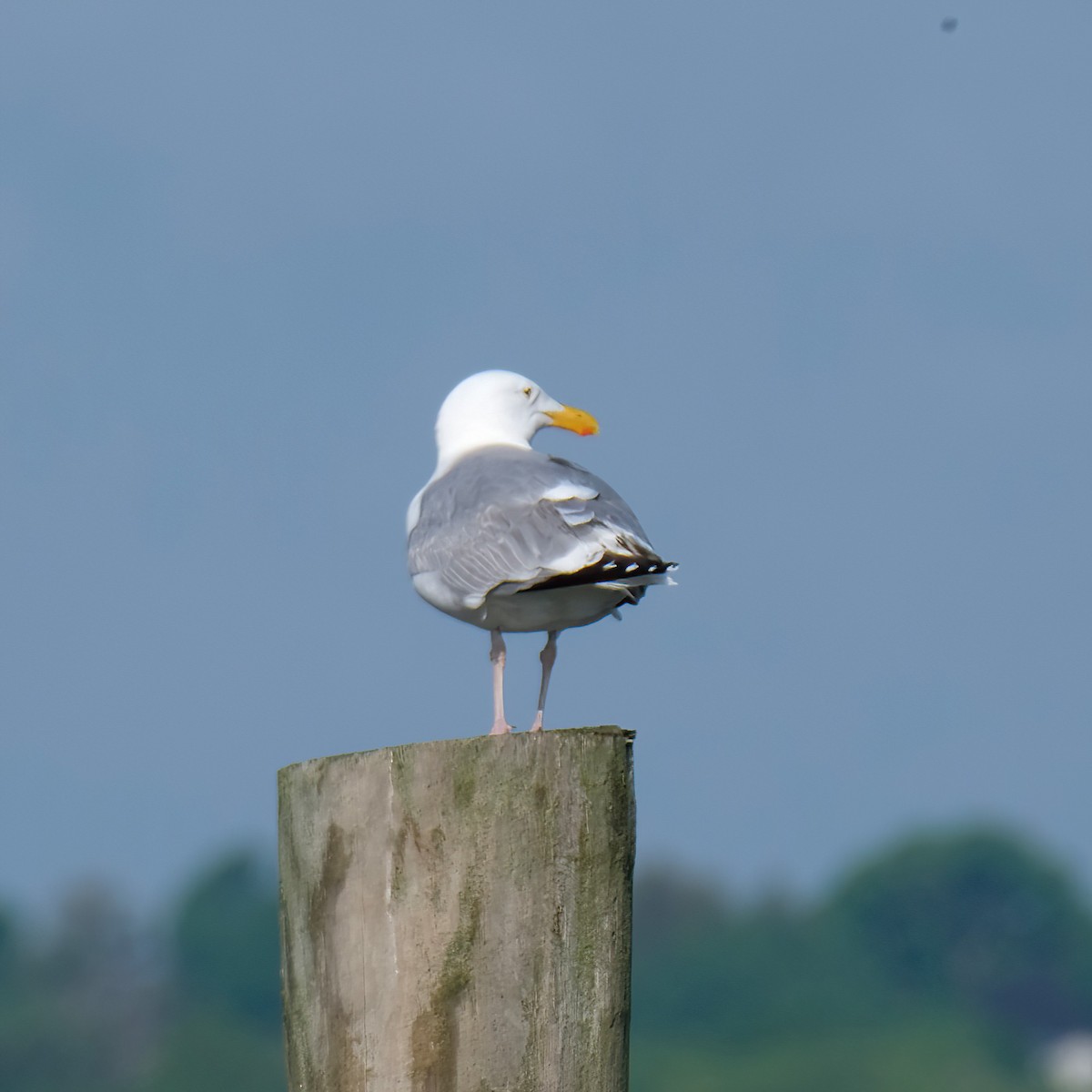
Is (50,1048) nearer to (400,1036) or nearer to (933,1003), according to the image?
(933,1003)

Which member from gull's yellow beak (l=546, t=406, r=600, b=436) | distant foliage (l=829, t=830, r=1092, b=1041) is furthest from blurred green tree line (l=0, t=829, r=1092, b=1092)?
gull's yellow beak (l=546, t=406, r=600, b=436)

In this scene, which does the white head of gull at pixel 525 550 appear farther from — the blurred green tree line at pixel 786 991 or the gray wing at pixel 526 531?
the blurred green tree line at pixel 786 991

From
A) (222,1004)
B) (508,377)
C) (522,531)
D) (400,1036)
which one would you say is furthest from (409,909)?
(222,1004)

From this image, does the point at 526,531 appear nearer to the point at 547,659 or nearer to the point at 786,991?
the point at 547,659

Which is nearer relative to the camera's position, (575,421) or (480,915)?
(480,915)

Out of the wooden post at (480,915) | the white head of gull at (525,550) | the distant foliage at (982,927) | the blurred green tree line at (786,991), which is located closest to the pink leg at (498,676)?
the white head of gull at (525,550)

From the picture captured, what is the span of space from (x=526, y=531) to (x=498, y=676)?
59cm

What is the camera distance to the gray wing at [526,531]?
609 cm

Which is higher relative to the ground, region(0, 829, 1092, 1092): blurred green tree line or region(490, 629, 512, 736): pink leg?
region(490, 629, 512, 736): pink leg

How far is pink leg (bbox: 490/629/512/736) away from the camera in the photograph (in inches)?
258

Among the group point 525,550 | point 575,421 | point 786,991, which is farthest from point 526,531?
point 786,991

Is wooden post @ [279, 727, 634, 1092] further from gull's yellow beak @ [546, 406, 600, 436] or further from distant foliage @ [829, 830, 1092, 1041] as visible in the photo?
distant foliage @ [829, 830, 1092, 1041]

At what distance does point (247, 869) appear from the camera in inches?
4254

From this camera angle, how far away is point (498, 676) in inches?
261
